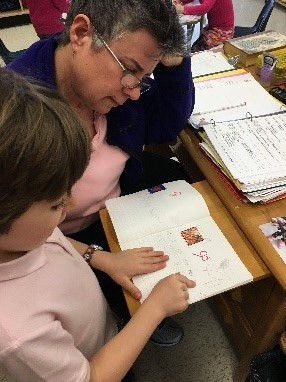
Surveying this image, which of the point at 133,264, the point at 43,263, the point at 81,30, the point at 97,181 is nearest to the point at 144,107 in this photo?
the point at 97,181

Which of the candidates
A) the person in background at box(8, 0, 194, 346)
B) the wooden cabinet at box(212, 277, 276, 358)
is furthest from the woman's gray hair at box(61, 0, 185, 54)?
the wooden cabinet at box(212, 277, 276, 358)

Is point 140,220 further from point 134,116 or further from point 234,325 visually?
point 234,325

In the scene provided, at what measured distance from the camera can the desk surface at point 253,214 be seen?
0.76m

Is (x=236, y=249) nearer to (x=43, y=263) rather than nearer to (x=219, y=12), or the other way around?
(x=43, y=263)

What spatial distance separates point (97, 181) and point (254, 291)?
0.55 metres

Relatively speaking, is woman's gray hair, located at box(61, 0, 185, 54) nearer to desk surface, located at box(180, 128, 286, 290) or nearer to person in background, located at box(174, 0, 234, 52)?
desk surface, located at box(180, 128, 286, 290)

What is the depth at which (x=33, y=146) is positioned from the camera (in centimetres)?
45

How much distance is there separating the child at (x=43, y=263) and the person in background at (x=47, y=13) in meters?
1.81

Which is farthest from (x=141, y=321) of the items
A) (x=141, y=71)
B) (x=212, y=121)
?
(x=212, y=121)

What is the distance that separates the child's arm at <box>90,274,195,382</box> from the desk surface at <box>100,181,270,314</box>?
40mm

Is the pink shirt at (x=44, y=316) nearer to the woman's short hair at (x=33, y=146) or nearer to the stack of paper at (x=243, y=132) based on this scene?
the woman's short hair at (x=33, y=146)

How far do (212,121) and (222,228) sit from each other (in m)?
0.39

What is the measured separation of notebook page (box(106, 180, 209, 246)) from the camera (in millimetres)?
888

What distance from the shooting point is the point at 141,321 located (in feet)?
2.38
